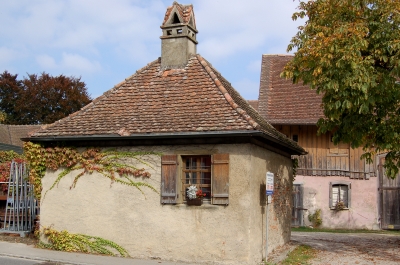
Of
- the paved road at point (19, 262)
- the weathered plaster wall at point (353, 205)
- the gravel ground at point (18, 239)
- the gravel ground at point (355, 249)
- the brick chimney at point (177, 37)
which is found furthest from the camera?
the weathered plaster wall at point (353, 205)

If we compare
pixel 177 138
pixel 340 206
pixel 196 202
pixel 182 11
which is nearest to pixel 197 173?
pixel 196 202

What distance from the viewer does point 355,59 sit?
436 inches

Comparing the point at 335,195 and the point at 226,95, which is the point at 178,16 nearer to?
the point at 226,95

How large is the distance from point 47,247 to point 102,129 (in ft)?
12.0

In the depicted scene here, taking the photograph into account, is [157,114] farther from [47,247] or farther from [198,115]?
[47,247]

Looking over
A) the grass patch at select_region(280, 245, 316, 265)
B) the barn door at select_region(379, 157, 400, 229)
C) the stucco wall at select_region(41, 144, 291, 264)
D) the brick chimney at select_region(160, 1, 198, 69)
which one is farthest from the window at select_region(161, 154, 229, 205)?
the barn door at select_region(379, 157, 400, 229)

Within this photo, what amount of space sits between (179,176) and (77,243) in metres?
3.45

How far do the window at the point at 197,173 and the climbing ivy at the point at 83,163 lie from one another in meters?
0.83

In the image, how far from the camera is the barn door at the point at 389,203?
24438 millimetres

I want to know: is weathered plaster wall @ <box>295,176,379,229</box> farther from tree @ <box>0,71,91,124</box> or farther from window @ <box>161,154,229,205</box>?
tree @ <box>0,71,91,124</box>

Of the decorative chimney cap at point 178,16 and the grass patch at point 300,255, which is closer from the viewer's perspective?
the grass patch at point 300,255

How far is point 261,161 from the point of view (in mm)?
12766

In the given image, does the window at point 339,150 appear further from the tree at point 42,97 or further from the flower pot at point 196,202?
the tree at point 42,97

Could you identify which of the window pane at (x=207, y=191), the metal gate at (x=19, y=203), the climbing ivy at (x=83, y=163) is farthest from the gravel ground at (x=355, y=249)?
the metal gate at (x=19, y=203)
